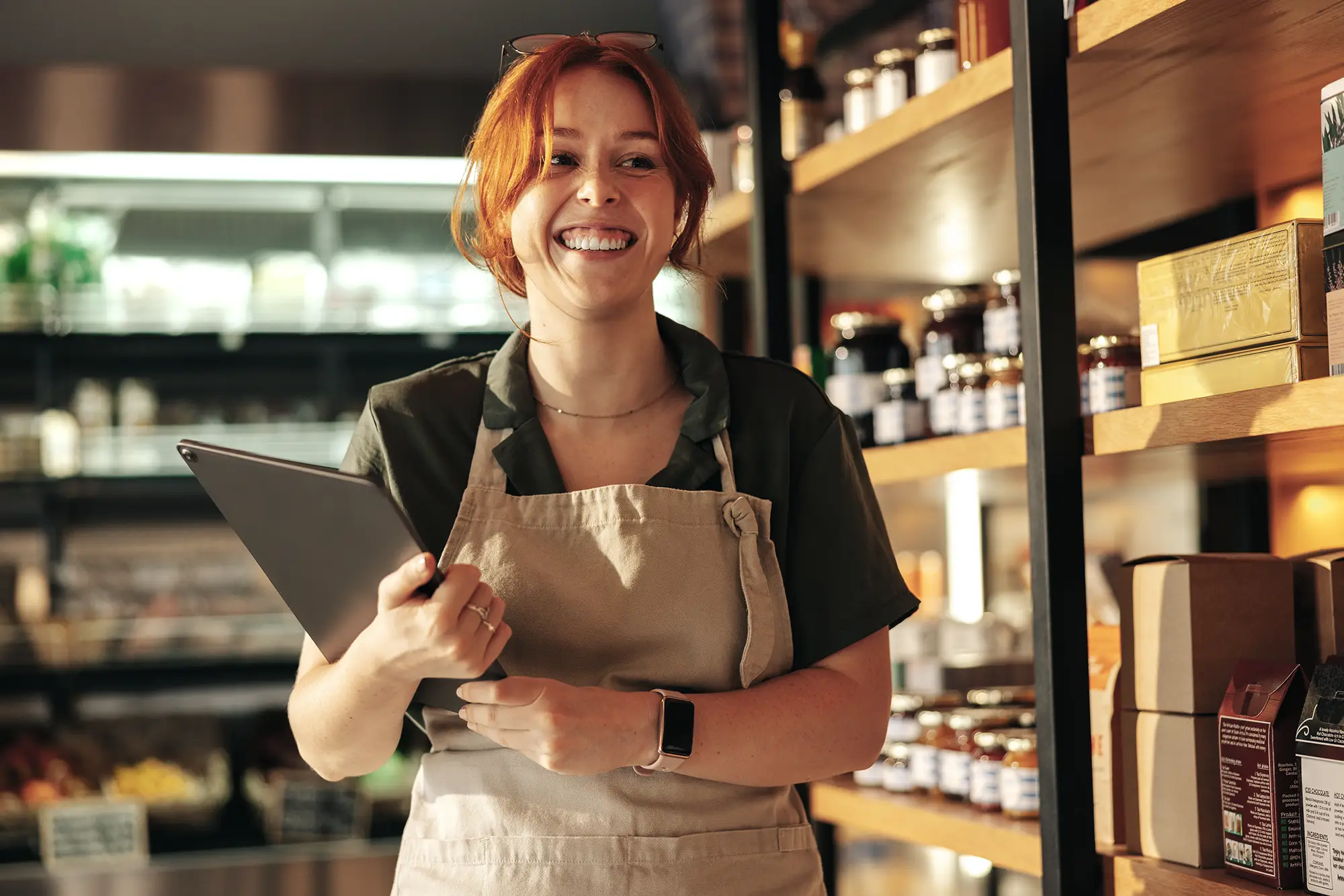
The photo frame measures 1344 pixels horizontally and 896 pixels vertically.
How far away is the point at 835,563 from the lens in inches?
54.9

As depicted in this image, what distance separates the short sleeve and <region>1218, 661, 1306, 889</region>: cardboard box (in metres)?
0.35

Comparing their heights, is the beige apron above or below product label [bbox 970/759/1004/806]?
above

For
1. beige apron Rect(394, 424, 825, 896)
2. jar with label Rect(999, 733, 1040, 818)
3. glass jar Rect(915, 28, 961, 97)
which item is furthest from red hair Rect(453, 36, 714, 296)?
jar with label Rect(999, 733, 1040, 818)

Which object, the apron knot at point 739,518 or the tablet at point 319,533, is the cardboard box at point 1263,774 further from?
the tablet at point 319,533

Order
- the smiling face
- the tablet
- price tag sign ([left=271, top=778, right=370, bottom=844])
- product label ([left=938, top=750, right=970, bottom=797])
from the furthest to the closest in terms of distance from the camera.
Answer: price tag sign ([left=271, top=778, right=370, bottom=844]) < product label ([left=938, top=750, right=970, bottom=797]) < the smiling face < the tablet

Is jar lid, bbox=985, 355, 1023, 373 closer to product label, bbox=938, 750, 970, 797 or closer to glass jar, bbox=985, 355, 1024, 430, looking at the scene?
glass jar, bbox=985, 355, 1024, 430

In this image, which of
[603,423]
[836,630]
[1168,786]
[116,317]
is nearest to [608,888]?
[836,630]

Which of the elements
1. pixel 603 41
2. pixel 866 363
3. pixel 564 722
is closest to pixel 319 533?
pixel 564 722

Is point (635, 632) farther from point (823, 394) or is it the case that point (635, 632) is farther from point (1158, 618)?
point (1158, 618)

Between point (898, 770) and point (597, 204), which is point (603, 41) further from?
point (898, 770)

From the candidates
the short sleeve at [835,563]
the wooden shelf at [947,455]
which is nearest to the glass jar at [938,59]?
the wooden shelf at [947,455]

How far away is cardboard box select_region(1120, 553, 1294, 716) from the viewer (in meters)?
1.43

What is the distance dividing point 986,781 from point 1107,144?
879 mm

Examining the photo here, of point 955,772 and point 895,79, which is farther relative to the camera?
point 895,79
